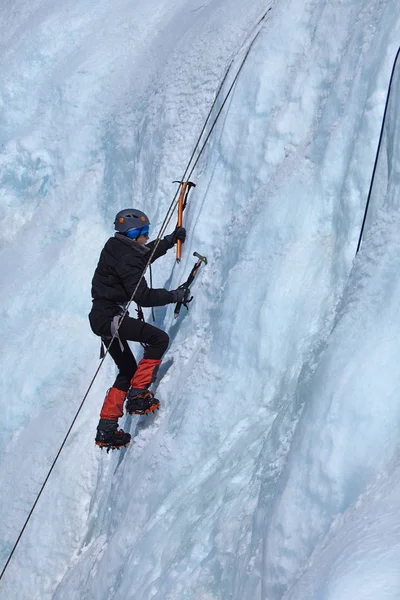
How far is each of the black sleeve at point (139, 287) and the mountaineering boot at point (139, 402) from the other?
63cm

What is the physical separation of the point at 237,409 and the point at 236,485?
634 millimetres

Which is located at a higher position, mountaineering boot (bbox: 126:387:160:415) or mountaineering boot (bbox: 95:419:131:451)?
mountaineering boot (bbox: 126:387:160:415)

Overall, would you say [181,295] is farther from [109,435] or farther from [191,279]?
[109,435]

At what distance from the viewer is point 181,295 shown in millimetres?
5527

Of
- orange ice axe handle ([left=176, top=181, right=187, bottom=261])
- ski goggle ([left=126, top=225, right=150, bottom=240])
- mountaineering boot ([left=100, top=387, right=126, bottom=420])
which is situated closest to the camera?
ski goggle ([left=126, top=225, right=150, bottom=240])

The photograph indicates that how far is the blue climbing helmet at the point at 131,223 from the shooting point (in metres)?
5.38

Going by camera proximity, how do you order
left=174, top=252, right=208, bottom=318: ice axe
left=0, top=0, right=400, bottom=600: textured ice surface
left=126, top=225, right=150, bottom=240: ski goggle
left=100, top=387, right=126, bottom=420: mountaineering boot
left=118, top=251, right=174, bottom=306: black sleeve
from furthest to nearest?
left=174, top=252, right=208, bottom=318: ice axe
left=100, top=387, right=126, bottom=420: mountaineering boot
left=126, top=225, right=150, bottom=240: ski goggle
left=118, top=251, right=174, bottom=306: black sleeve
left=0, top=0, right=400, bottom=600: textured ice surface

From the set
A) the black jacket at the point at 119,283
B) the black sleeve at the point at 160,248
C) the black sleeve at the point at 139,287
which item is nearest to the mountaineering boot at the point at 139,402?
the black jacket at the point at 119,283

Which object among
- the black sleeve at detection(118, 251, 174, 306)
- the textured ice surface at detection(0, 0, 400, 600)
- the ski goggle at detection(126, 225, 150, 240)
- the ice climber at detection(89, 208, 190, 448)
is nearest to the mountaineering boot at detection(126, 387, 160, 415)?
the ice climber at detection(89, 208, 190, 448)

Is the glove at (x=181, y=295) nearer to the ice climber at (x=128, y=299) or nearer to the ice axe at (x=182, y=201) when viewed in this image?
the ice climber at (x=128, y=299)

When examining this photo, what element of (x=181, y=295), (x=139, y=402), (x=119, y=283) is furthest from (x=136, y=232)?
(x=139, y=402)

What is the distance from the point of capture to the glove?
547 centimetres

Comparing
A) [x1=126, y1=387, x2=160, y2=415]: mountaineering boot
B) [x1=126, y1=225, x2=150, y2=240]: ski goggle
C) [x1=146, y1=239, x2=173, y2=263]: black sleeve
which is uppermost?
[x1=126, y1=225, x2=150, y2=240]: ski goggle

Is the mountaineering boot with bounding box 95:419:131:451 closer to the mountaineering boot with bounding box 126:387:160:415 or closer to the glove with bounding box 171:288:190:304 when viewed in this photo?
the mountaineering boot with bounding box 126:387:160:415
